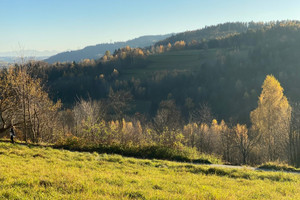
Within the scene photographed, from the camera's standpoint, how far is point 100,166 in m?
11.1

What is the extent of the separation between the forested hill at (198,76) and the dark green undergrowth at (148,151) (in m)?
94.7

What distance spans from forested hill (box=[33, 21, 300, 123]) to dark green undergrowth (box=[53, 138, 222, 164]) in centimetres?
9475

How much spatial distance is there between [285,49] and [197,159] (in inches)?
6487

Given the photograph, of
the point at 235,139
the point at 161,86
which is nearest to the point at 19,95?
the point at 235,139

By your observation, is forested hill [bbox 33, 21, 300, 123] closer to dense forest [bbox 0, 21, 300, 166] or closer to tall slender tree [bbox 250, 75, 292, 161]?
dense forest [bbox 0, 21, 300, 166]

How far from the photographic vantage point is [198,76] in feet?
505

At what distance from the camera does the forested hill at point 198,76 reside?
12606 cm

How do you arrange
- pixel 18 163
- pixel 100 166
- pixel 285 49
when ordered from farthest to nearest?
pixel 285 49 → pixel 100 166 → pixel 18 163

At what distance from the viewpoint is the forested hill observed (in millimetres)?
126062

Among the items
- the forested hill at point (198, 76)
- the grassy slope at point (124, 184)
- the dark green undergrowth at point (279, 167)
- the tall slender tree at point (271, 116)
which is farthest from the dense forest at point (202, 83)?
the grassy slope at point (124, 184)

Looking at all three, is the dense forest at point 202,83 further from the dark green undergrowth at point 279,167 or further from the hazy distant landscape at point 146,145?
the dark green undergrowth at point 279,167

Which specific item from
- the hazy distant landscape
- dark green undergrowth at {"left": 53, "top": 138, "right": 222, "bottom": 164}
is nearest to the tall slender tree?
the hazy distant landscape

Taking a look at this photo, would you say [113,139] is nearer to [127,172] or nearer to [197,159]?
[197,159]

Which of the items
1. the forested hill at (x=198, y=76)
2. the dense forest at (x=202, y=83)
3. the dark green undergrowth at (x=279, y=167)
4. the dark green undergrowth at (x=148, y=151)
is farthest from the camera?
the forested hill at (x=198, y=76)
